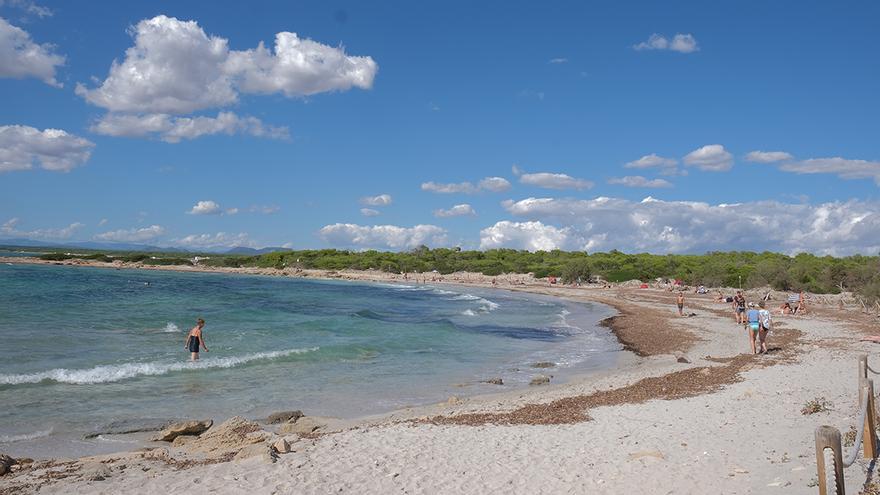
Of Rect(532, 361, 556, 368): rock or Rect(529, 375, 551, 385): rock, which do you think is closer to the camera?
Rect(529, 375, 551, 385): rock

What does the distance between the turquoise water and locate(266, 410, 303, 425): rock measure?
1.88 feet

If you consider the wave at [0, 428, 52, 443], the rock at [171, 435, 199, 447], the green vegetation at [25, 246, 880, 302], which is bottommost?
the wave at [0, 428, 52, 443]

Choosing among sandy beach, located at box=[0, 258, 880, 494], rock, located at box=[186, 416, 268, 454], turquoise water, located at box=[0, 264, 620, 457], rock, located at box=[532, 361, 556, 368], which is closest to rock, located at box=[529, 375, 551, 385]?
turquoise water, located at box=[0, 264, 620, 457]

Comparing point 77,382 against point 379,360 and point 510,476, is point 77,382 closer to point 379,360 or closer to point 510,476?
point 379,360

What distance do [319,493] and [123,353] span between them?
47.1 ft

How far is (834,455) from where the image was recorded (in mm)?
4742

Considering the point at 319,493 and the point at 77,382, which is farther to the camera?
the point at 77,382

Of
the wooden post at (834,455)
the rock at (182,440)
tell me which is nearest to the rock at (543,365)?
the rock at (182,440)

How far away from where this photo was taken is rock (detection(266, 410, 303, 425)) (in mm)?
11103

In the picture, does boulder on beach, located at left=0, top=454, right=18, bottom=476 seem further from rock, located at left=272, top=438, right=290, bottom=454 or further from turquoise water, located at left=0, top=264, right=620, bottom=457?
rock, located at left=272, top=438, right=290, bottom=454

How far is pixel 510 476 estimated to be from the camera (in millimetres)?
7344

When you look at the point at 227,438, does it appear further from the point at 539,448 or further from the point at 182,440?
the point at 539,448

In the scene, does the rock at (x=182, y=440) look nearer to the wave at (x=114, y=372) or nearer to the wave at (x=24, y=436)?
the wave at (x=24, y=436)

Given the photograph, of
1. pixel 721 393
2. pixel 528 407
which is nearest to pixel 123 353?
pixel 528 407
